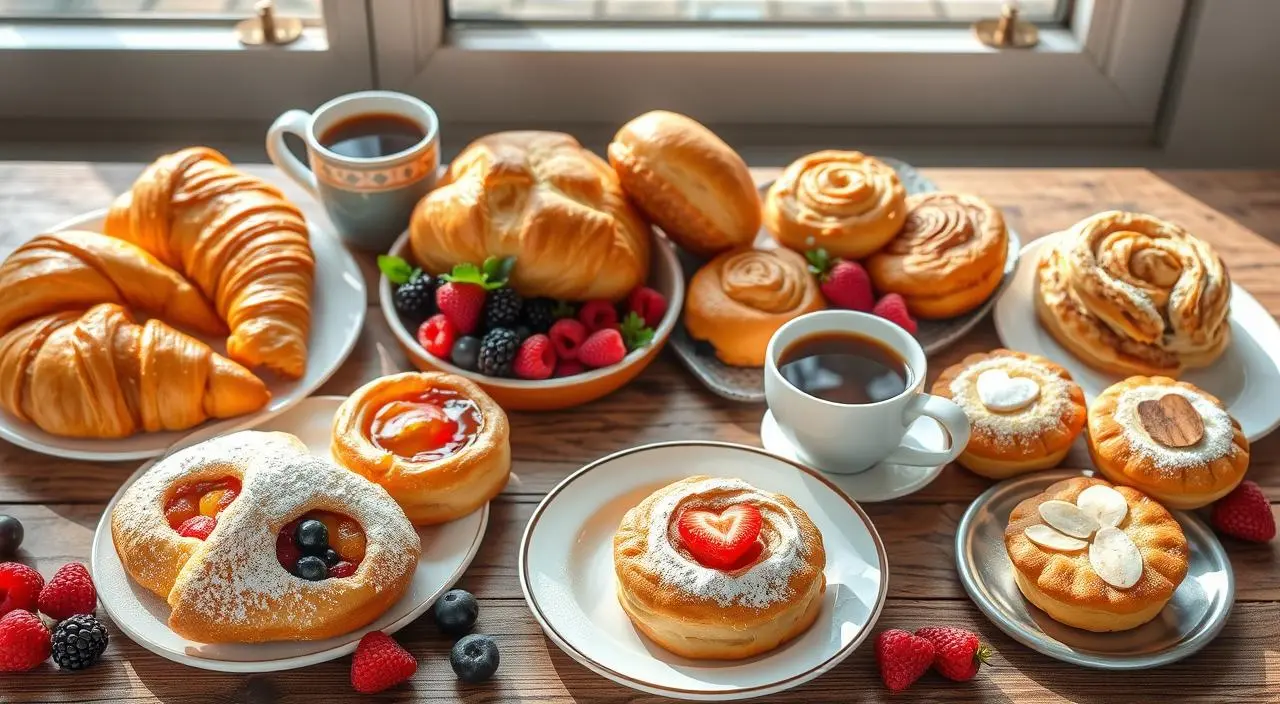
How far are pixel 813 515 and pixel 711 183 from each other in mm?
506

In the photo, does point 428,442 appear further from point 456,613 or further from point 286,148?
point 286,148

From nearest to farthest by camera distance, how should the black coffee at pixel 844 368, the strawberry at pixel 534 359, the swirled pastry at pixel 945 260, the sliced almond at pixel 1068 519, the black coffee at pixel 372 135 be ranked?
the sliced almond at pixel 1068 519 → the black coffee at pixel 844 368 → the strawberry at pixel 534 359 → the swirled pastry at pixel 945 260 → the black coffee at pixel 372 135

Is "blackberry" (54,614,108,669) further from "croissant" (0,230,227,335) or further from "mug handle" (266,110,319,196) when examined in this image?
"mug handle" (266,110,319,196)

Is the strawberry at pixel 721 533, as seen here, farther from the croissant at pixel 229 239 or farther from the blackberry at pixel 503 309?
the croissant at pixel 229 239

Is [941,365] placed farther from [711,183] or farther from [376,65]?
[376,65]

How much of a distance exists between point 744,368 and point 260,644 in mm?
711

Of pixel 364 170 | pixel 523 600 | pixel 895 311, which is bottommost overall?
pixel 523 600

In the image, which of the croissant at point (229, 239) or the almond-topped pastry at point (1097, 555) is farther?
the croissant at point (229, 239)

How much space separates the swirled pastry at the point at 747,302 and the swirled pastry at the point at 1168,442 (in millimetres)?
402

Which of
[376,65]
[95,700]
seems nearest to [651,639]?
[95,700]

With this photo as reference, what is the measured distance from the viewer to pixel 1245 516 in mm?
1383

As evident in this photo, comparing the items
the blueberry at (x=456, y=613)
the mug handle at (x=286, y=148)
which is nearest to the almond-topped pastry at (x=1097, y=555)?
the blueberry at (x=456, y=613)

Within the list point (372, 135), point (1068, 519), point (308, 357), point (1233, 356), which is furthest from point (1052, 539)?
point (372, 135)

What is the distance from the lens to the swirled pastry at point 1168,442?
53.9 inches
